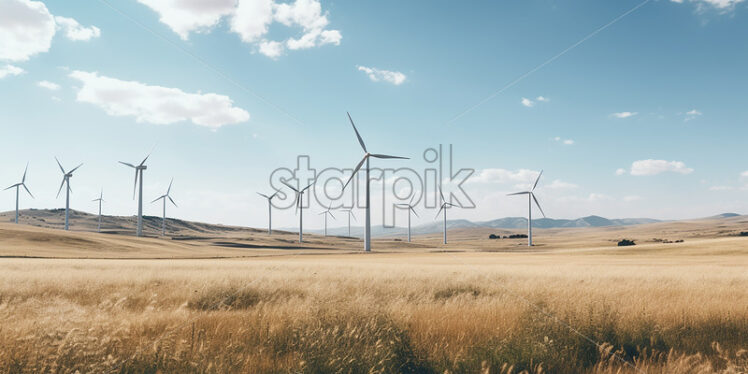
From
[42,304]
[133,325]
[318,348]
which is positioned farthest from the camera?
[42,304]

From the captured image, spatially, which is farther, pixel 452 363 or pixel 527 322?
pixel 527 322

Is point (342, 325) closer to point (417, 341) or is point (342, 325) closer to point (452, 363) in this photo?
point (417, 341)

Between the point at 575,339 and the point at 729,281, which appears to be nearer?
the point at 575,339

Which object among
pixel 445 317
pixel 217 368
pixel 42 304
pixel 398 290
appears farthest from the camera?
pixel 398 290

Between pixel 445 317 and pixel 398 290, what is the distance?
533cm

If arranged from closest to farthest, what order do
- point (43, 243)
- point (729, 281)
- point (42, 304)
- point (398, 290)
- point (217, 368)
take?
point (217, 368) → point (42, 304) → point (398, 290) → point (729, 281) → point (43, 243)

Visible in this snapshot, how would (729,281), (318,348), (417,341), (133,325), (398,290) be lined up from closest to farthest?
(318,348) → (417,341) → (133,325) → (398,290) → (729,281)

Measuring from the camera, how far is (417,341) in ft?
24.7

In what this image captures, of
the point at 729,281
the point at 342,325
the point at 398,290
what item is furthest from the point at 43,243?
the point at 729,281

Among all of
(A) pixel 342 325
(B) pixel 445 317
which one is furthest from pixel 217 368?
(B) pixel 445 317

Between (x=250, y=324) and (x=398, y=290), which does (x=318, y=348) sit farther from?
(x=398, y=290)

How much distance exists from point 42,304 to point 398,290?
10027mm

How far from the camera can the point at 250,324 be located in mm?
8367

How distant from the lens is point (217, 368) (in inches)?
230
